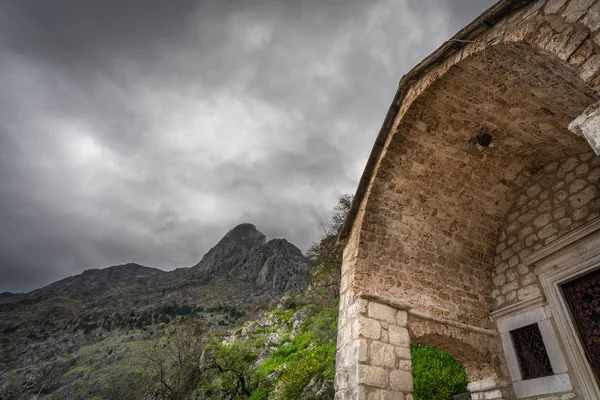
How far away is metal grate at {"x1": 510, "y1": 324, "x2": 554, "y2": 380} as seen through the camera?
14.0ft

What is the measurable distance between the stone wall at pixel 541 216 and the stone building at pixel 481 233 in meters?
0.02

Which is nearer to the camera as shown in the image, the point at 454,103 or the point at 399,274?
the point at 454,103

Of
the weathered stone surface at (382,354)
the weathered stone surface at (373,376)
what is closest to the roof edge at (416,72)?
the weathered stone surface at (382,354)

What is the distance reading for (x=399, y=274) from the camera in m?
4.54

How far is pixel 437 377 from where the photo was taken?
6.69 meters

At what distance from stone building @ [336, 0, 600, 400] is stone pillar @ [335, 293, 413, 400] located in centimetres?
2

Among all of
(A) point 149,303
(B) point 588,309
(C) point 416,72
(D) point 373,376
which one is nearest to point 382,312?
(D) point 373,376

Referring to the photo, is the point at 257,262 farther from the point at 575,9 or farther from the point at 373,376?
the point at 575,9

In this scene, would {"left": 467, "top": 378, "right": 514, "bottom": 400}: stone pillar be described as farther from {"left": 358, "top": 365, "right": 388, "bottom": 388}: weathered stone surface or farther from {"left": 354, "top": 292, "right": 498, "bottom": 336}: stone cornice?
{"left": 358, "top": 365, "right": 388, "bottom": 388}: weathered stone surface

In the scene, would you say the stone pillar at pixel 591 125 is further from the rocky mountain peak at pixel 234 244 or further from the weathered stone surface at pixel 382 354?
the rocky mountain peak at pixel 234 244

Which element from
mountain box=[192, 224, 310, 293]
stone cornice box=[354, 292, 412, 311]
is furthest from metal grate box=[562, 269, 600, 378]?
mountain box=[192, 224, 310, 293]

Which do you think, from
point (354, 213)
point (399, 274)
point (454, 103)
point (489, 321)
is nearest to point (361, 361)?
point (399, 274)

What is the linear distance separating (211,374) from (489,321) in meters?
11.3

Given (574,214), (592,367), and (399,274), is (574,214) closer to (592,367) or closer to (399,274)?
(592,367)
